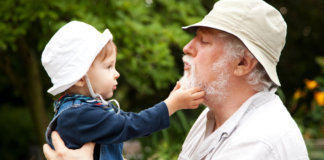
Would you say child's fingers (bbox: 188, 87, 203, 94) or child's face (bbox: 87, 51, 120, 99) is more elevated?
child's face (bbox: 87, 51, 120, 99)

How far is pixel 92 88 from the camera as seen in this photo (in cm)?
212

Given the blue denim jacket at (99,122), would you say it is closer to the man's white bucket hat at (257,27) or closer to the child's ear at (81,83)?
the child's ear at (81,83)

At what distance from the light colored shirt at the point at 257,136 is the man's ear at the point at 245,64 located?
138mm

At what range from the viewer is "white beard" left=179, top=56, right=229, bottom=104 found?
2.14 metres

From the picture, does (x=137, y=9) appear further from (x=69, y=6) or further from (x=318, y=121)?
(x=318, y=121)

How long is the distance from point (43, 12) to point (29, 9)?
0.17m

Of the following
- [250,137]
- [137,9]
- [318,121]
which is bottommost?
[318,121]

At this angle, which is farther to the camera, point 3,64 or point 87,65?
point 3,64

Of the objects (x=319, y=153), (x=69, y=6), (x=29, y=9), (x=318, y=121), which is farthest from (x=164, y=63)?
(x=318, y=121)

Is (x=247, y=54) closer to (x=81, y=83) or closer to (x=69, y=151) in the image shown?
(x=81, y=83)

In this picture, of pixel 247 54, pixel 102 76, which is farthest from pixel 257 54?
pixel 102 76

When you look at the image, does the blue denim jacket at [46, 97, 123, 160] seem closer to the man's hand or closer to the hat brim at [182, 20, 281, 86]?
the man's hand

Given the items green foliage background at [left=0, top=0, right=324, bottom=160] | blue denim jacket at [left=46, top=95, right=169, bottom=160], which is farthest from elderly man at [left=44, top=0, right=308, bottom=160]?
green foliage background at [left=0, top=0, right=324, bottom=160]

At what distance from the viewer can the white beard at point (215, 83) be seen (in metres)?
2.14
